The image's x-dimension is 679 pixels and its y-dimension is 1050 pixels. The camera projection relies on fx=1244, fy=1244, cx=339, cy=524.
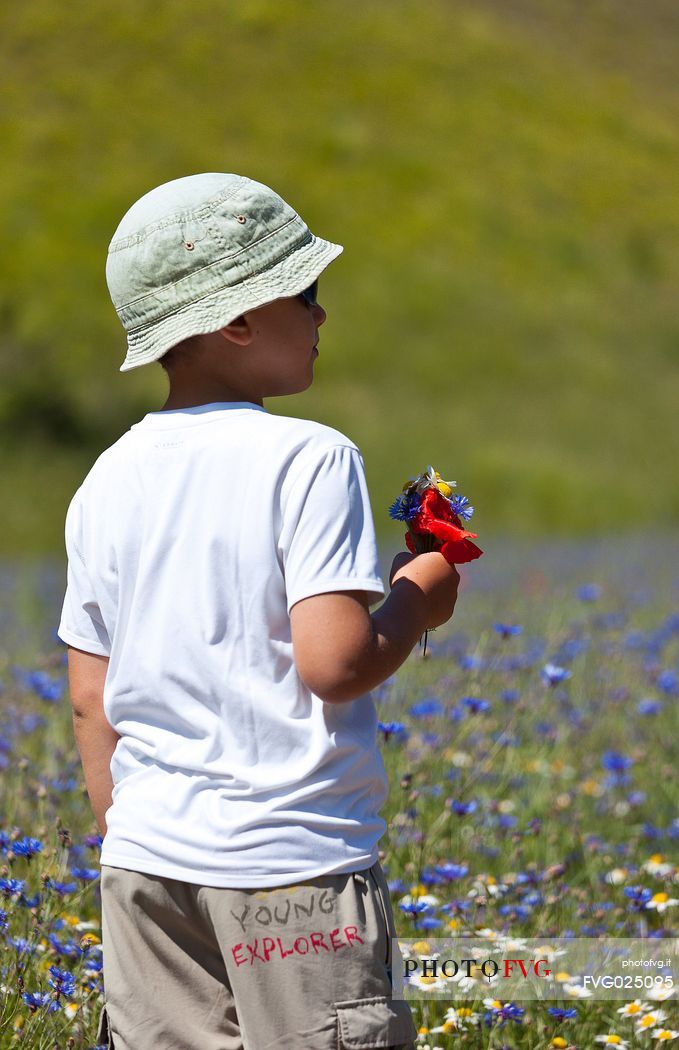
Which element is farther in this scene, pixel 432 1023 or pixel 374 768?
pixel 432 1023

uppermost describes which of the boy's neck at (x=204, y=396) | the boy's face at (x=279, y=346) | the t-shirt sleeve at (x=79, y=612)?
the boy's face at (x=279, y=346)

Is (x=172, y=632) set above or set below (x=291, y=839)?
above

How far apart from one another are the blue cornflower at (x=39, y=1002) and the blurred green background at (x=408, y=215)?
984cm

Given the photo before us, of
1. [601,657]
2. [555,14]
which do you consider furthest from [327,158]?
[601,657]

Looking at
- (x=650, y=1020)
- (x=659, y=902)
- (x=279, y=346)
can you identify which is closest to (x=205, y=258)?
(x=279, y=346)

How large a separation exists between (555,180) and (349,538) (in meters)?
21.5

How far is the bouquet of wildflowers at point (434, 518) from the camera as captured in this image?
5.30 ft

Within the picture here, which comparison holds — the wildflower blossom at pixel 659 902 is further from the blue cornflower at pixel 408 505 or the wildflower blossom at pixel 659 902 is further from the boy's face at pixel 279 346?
the boy's face at pixel 279 346

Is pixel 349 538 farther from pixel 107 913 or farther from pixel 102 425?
pixel 102 425

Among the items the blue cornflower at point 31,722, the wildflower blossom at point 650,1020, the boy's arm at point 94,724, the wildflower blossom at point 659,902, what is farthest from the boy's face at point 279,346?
the blue cornflower at point 31,722

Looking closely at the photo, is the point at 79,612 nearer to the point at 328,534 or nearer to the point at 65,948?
the point at 328,534

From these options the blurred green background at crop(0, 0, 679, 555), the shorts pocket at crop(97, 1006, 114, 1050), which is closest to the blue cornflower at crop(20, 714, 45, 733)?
the shorts pocket at crop(97, 1006, 114, 1050)

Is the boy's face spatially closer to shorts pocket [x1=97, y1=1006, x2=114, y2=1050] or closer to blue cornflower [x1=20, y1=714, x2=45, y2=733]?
shorts pocket [x1=97, y1=1006, x2=114, y2=1050]

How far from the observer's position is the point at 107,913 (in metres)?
1.58
